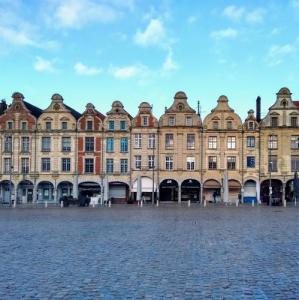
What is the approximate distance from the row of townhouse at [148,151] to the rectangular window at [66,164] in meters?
0.13

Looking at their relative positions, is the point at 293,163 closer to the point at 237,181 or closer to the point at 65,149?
the point at 237,181

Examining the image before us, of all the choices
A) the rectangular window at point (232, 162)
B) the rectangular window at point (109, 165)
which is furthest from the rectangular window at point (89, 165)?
the rectangular window at point (232, 162)

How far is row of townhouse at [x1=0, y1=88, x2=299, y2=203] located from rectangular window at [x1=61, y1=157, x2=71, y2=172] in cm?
13

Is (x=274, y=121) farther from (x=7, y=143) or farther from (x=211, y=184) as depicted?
(x=7, y=143)

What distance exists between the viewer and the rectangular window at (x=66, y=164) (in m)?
66.3

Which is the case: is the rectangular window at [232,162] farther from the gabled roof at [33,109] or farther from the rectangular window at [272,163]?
the gabled roof at [33,109]

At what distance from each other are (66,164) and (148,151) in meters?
10.5

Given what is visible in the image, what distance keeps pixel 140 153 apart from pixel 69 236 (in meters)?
47.0

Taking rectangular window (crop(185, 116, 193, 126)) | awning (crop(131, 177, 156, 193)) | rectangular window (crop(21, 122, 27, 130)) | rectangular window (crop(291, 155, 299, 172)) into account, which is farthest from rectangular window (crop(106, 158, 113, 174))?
rectangular window (crop(291, 155, 299, 172))

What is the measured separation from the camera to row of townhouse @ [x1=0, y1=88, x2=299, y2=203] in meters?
65.6

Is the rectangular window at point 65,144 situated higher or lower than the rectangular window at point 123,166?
higher

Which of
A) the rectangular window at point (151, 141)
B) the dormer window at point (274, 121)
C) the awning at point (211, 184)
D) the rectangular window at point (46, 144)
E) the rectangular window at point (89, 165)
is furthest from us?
the rectangular window at point (46, 144)

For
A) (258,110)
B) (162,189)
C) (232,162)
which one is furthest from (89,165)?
(258,110)

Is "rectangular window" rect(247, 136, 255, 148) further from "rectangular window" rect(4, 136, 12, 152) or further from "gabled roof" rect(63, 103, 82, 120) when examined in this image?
"rectangular window" rect(4, 136, 12, 152)
